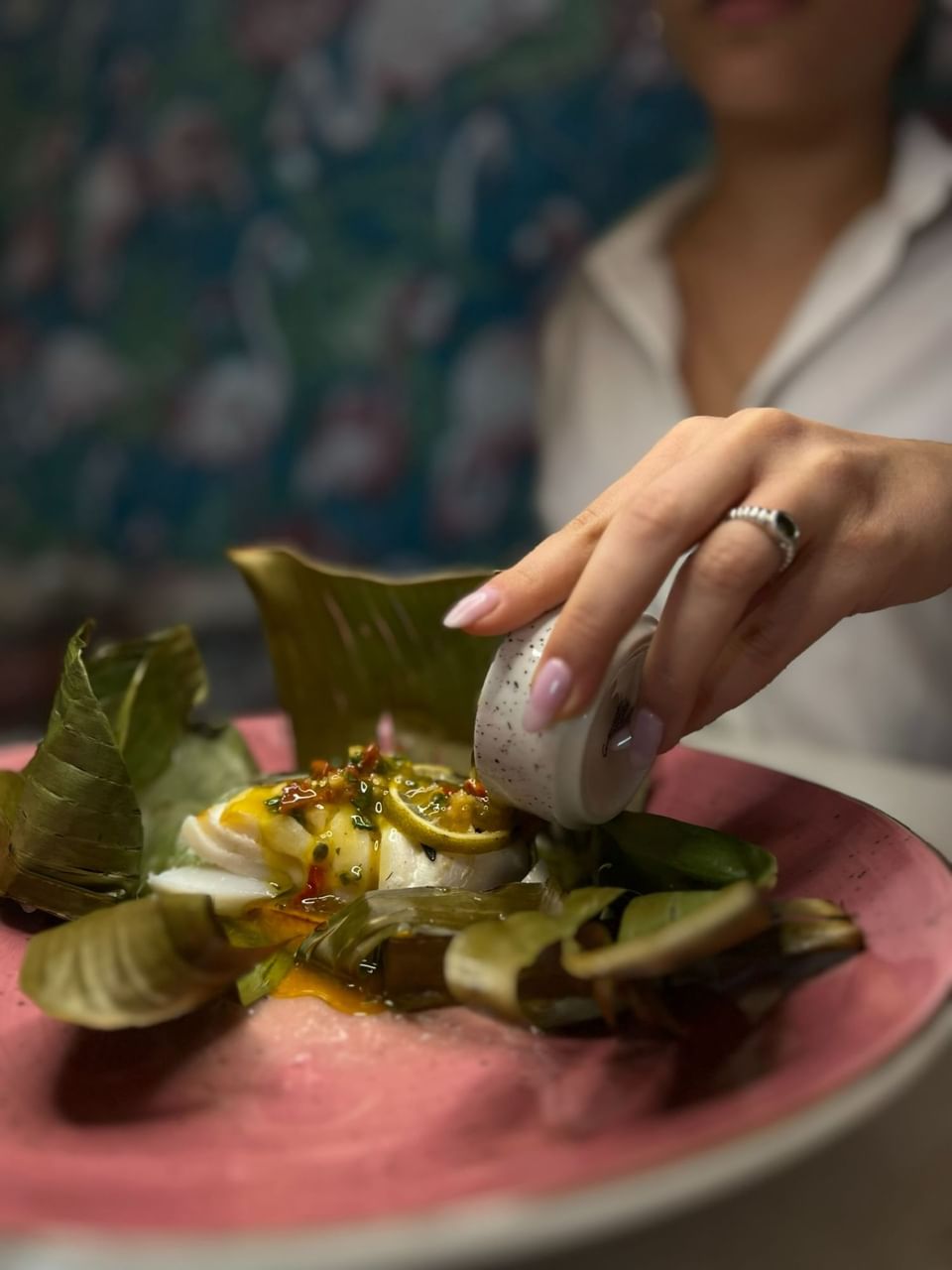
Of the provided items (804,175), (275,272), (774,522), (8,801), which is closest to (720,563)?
(774,522)

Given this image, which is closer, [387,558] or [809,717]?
[809,717]

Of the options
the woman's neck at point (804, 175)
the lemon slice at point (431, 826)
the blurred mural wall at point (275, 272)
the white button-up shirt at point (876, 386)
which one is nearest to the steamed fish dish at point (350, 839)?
the lemon slice at point (431, 826)

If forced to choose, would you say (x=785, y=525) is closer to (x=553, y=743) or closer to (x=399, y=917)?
(x=553, y=743)

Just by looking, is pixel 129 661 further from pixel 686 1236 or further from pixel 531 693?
pixel 686 1236

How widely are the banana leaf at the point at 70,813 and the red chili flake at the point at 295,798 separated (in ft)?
0.33

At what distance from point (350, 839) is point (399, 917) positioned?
0.33ft

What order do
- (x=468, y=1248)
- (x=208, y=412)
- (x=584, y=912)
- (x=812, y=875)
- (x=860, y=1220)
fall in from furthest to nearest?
(x=208, y=412), (x=812, y=875), (x=584, y=912), (x=860, y=1220), (x=468, y=1248)

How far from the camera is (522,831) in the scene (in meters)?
0.74

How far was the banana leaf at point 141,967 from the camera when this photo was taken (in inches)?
22.6

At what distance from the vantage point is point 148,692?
94 cm

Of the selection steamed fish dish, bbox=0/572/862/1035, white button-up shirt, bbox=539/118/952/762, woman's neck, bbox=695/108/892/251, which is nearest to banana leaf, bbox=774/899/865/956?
steamed fish dish, bbox=0/572/862/1035

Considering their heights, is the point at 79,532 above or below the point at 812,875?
below

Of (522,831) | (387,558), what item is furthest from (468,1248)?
(387,558)

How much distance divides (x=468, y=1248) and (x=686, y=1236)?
0.41ft
